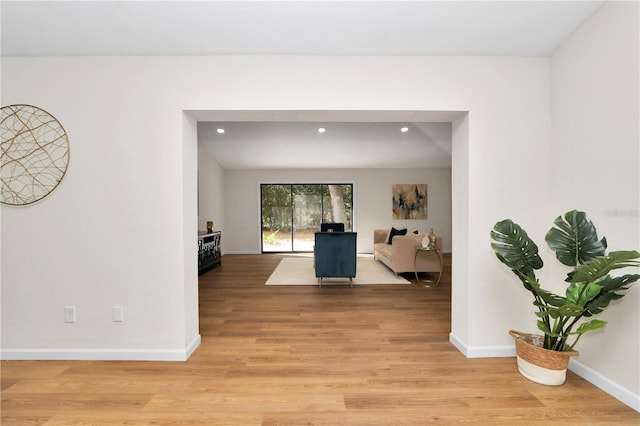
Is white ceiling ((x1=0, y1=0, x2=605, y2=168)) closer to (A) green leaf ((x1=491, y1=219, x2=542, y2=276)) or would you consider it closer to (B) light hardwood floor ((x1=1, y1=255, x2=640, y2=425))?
(A) green leaf ((x1=491, y1=219, x2=542, y2=276))

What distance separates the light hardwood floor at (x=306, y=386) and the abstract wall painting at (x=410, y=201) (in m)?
6.06

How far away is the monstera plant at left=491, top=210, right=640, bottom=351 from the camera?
67.5 inches

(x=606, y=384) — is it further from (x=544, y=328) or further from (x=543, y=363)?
(x=544, y=328)

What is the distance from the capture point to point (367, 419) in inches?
68.0

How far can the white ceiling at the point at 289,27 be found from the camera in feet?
6.40

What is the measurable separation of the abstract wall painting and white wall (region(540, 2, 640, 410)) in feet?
21.9

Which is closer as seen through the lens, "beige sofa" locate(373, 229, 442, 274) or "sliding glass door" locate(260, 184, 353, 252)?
"beige sofa" locate(373, 229, 442, 274)

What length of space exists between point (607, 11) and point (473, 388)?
103 inches

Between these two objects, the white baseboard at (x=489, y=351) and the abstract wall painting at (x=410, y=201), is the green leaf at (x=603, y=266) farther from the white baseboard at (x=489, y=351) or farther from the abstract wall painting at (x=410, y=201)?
the abstract wall painting at (x=410, y=201)

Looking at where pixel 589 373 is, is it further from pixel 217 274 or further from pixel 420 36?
pixel 217 274

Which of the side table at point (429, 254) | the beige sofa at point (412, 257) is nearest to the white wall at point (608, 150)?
the side table at point (429, 254)

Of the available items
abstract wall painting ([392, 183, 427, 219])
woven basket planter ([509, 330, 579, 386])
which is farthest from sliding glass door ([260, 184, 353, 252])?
woven basket planter ([509, 330, 579, 386])

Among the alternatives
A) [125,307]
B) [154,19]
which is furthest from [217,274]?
[154,19]

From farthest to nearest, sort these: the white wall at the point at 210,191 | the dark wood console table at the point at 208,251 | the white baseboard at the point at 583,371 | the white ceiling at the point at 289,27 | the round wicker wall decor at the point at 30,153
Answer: the white wall at the point at 210,191, the dark wood console table at the point at 208,251, the round wicker wall decor at the point at 30,153, the white ceiling at the point at 289,27, the white baseboard at the point at 583,371
